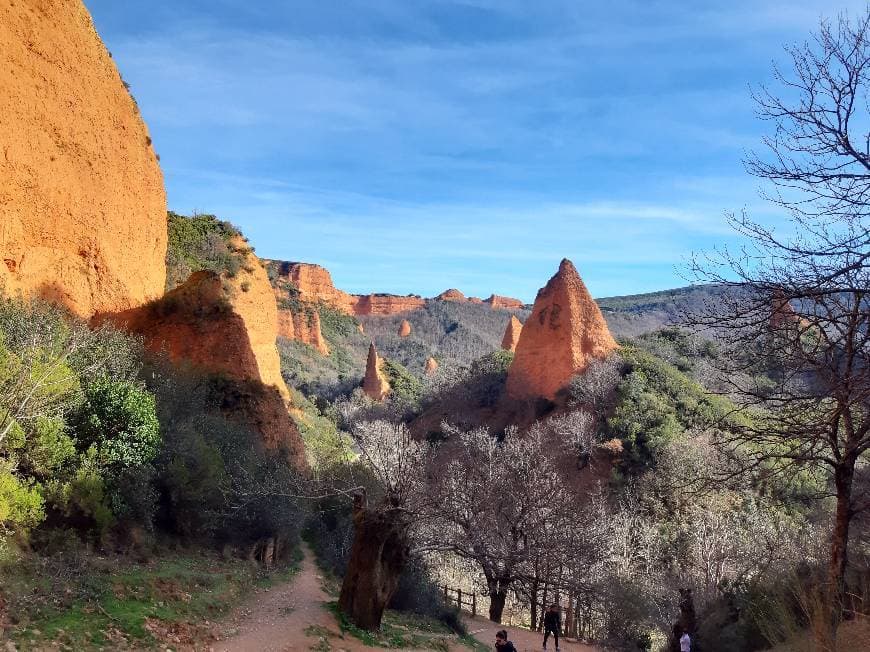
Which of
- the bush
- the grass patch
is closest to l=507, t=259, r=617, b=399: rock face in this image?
the bush

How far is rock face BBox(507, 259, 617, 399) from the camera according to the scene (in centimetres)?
3634

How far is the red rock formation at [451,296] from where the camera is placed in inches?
6309

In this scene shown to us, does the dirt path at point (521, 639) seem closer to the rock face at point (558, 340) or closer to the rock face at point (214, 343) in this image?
the rock face at point (214, 343)

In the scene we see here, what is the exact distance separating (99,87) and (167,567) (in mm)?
17063

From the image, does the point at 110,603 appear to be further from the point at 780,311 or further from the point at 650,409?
the point at 650,409

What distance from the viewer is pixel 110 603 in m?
9.34

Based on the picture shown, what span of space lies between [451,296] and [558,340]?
418ft

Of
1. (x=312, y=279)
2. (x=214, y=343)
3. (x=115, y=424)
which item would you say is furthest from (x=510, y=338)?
(x=312, y=279)

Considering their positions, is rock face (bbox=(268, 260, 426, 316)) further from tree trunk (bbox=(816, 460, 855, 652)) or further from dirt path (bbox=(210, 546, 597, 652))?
tree trunk (bbox=(816, 460, 855, 652))

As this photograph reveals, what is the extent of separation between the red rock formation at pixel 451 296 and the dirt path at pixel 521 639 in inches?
5533

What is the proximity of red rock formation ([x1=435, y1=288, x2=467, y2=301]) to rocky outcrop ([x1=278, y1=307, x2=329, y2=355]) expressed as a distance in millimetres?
76364

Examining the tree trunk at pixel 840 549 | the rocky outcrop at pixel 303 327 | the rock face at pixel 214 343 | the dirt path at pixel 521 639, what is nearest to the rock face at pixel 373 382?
the rocky outcrop at pixel 303 327

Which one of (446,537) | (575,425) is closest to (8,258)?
(446,537)

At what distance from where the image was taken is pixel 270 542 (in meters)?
17.6
